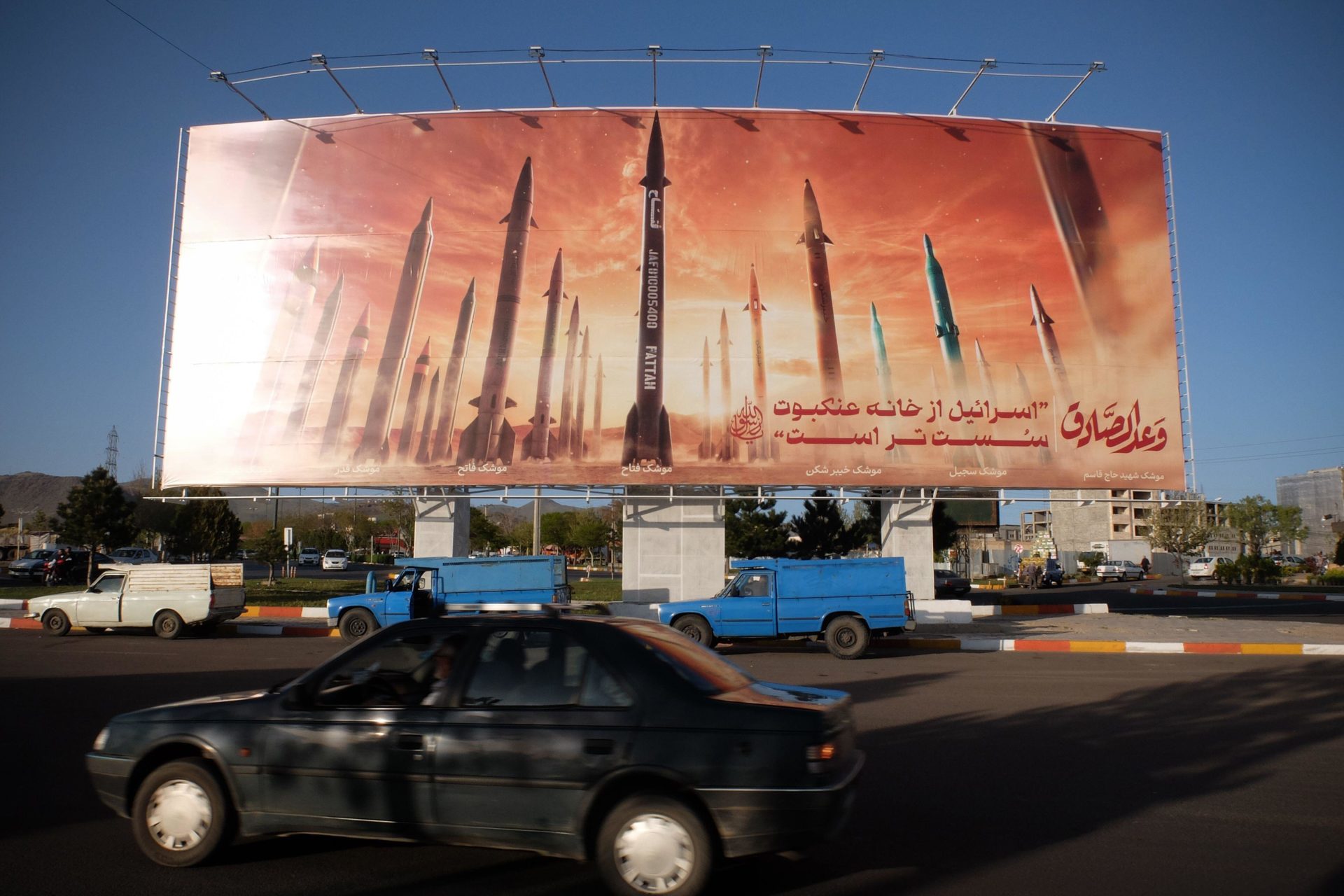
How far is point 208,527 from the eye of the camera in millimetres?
36562

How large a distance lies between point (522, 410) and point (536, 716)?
63.4 ft

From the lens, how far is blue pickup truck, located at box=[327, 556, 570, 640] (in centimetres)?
1700

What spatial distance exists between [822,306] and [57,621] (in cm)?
1871

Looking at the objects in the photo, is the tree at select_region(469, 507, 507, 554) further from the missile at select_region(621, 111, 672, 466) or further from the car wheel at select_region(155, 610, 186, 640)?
the car wheel at select_region(155, 610, 186, 640)

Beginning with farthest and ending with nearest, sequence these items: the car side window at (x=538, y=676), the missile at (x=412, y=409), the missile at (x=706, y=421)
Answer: the missile at (x=412, y=409) → the missile at (x=706, y=421) → the car side window at (x=538, y=676)

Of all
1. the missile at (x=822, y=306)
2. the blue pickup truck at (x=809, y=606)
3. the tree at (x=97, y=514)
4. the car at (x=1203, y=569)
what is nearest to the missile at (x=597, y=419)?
the missile at (x=822, y=306)

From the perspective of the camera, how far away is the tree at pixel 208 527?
3634 centimetres

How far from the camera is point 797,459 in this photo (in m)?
22.8

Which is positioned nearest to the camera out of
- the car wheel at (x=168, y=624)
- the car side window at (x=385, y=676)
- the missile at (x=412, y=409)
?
the car side window at (x=385, y=676)

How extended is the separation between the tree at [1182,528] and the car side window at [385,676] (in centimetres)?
5560

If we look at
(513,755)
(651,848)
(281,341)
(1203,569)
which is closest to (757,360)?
(281,341)

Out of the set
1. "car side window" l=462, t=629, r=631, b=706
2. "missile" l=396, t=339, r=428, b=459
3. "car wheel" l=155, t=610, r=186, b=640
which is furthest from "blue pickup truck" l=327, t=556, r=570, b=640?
"car side window" l=462, t=629, r=631, b=706

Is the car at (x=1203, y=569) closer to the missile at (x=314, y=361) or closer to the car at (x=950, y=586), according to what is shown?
the car at (x=950, y=586)

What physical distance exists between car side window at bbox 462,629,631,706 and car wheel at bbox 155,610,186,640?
16.8m
